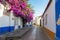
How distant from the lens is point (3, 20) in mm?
20406

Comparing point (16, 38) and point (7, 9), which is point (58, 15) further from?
point (7, 9)

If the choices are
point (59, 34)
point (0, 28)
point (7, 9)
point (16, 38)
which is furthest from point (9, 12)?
point (59, 34)

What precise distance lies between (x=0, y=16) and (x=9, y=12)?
568cm

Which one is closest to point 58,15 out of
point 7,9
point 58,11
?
point 58,11

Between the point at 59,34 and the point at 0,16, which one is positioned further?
the point at 0,16

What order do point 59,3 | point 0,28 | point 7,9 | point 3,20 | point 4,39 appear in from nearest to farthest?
point 59,3
point 4,39
point 0,28
point 3,20
point 7,9

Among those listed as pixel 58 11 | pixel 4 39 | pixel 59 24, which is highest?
pixel 58 11

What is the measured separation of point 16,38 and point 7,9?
8.93m

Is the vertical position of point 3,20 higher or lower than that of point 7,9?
lower

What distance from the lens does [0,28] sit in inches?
734

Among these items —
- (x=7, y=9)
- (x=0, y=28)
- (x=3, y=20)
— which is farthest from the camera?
(x=7, y=9)

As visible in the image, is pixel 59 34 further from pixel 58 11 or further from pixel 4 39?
pixel 4 39

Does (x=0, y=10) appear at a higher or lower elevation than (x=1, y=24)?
higher

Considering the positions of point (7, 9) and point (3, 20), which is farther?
point (7, 9)
